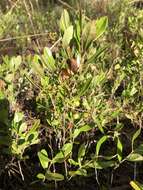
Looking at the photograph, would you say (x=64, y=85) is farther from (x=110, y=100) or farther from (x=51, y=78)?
(x=110, y=100)

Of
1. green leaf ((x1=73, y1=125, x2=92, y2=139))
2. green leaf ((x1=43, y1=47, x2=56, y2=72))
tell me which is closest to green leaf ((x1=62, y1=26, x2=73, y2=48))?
green leaf ((x1=43, y1=47, x2=56, y2=72))

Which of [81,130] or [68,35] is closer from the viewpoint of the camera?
[68,35]

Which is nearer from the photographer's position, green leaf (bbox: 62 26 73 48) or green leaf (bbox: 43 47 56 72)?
green leaf (bbox: 62 26 73 48)

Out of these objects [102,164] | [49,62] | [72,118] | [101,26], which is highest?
[101,26]

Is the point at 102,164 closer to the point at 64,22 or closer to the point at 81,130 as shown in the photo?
the point at 81,130

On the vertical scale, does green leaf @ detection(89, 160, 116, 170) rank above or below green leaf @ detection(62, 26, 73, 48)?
below

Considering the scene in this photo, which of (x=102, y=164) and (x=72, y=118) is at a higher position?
(x=72, y=118)

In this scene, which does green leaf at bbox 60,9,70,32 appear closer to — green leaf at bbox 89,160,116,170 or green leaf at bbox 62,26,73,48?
green leaf at bbox 62,26,73,48

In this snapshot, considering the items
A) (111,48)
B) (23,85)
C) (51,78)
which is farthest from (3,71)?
(111,48)

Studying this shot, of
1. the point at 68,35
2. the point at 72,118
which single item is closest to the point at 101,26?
the point at 68,35

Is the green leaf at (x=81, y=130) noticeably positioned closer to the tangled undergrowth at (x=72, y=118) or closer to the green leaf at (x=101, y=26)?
the tangled undergrowth at (x=72, y=118)

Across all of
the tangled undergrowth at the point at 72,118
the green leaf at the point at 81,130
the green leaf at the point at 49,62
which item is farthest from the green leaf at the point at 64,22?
the green leaf at the point at 81,130

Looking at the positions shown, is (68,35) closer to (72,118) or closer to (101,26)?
(101,26)

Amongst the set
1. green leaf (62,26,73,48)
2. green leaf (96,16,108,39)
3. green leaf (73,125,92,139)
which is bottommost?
green leaf (73,125,92,139)
